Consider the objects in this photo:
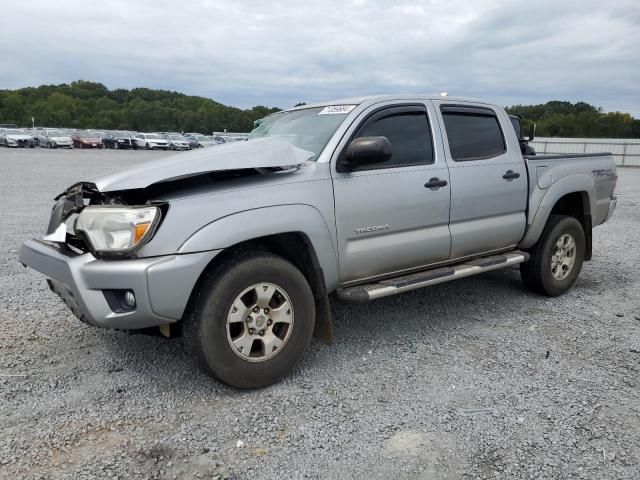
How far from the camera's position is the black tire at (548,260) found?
17.3 feet

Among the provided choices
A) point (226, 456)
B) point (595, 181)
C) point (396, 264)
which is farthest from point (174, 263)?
point (595, 181)

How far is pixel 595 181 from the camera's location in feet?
18.5

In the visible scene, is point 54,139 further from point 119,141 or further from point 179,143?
point 179,143

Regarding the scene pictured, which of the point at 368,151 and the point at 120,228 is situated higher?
the point at 368,151

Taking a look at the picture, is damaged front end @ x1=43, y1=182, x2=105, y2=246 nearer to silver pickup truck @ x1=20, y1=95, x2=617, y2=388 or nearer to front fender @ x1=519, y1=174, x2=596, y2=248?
silver pickup truck @ x1=20, y1=95, x2=617, y2=388

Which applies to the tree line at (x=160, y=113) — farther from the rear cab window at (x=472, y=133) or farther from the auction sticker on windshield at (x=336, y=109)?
the auction sticker on windshield at (x=336, y=109)

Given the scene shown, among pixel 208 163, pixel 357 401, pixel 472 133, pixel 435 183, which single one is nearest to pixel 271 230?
pixel 208 163

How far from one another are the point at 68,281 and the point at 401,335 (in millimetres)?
2535

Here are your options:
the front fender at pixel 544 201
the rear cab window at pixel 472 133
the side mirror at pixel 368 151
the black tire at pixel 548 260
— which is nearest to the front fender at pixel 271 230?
the side mirror at pixel 368 151

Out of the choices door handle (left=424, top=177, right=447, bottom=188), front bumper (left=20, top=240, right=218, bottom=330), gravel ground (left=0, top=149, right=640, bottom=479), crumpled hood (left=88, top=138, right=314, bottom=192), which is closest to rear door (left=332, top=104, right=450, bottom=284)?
door handle (left=424, top=177, right=447, bottom=188)

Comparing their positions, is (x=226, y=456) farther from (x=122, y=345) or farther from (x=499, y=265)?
(x=499, y=265)

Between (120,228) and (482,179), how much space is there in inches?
117

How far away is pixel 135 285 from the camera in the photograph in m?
2.99

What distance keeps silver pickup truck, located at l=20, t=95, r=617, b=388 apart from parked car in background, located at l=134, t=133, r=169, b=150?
40.4 meters
